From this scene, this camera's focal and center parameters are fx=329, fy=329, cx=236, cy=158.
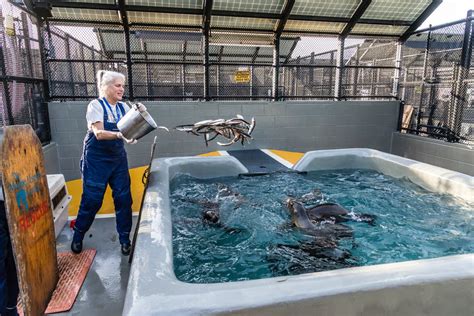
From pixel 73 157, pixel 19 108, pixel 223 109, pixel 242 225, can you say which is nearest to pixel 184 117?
pixel 223 109

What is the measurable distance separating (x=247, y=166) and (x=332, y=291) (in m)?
4.17

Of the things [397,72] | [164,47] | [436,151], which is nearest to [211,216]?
[436,151]

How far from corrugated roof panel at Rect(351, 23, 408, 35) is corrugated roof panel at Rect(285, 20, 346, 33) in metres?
0.42

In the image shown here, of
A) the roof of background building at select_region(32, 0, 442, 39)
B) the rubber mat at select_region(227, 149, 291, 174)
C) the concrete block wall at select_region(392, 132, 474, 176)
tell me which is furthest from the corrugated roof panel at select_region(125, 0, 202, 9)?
the concrete block wall at select_region(392, 132, 474, 176)

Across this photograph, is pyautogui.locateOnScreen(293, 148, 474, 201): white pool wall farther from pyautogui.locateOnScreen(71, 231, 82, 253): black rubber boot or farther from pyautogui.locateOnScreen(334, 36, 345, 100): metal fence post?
pyautogui.locateOnScreen(71, 231, 82, 253): black rubber boot

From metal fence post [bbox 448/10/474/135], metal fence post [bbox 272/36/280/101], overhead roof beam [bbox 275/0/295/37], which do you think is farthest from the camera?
metal fence post [bbox 272/36/280/101]

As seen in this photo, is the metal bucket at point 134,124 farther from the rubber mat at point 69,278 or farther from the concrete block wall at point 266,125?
the concrete block wall at point 266,125

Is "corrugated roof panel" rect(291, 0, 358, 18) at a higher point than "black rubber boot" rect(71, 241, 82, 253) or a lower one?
higher

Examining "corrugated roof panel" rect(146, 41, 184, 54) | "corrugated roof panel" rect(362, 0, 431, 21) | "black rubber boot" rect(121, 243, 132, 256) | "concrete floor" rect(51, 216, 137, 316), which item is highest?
"corrugated roof panel" rect(362, 0, 431, 21)

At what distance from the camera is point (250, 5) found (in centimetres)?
630

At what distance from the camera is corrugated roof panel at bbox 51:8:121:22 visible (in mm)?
5793

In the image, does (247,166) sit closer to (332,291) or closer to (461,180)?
(461,180)

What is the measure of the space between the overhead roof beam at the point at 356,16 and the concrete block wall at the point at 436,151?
8.56 feet

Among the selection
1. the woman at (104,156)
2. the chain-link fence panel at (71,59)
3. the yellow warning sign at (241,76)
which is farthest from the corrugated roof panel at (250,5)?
the woman at (104,156)
